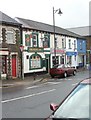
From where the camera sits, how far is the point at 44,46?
3834 centimetres

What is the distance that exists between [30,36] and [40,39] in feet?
8.64

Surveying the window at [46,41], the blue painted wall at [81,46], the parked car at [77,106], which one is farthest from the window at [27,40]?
the parked car at [77,106]

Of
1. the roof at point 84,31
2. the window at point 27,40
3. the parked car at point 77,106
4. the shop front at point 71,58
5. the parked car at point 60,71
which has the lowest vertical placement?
the parked car at point 60,71

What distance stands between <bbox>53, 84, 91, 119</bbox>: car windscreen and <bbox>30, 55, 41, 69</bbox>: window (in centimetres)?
3008

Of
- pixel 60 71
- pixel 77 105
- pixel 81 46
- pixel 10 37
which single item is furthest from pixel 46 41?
pixel 77 105

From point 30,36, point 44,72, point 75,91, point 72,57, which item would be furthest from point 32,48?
Result: point 75,91

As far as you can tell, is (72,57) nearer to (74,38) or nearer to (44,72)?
(74,38)

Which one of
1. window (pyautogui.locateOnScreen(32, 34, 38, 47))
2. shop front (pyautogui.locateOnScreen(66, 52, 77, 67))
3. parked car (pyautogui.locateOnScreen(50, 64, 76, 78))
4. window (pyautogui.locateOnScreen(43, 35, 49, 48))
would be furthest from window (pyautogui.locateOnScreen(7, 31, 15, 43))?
shop front (pyautogui.locateOnScreen(66, 52, 77, 67))

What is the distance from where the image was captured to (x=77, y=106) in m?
5.10

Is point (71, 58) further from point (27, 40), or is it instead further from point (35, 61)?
point (27, 40)

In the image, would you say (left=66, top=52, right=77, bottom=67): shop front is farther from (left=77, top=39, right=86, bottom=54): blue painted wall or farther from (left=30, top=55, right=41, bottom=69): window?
(left=30, top=55, right=41, bottom=69): window

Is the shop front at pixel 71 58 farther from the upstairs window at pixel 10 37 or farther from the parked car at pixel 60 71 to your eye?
the upstairs window at pixel 10 37

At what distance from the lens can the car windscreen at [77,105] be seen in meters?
4.80

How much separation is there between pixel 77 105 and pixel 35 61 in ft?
102
